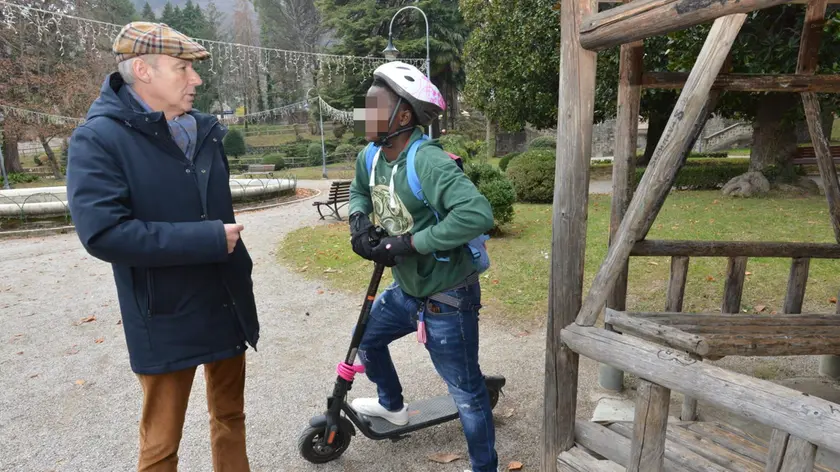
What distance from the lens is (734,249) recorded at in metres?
3.54

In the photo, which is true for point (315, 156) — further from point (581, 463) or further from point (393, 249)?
point (581, 463)

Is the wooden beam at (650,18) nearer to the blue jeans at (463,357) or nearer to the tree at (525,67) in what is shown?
the blue jeans at (463,357)

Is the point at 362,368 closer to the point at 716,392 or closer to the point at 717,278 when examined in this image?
the point at 716,392

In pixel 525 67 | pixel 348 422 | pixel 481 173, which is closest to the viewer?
pixel 348 422

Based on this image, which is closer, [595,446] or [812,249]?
[595,446]

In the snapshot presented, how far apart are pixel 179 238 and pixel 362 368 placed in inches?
51.5

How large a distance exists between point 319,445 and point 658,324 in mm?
1922

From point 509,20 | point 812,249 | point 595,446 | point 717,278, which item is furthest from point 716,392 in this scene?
point 509,20

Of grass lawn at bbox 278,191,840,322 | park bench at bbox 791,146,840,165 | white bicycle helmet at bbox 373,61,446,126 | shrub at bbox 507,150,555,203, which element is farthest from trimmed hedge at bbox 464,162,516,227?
park bench at bbox 791,146,840,165

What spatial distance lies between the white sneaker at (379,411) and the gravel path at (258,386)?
200mm

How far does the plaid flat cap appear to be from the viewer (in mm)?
1939

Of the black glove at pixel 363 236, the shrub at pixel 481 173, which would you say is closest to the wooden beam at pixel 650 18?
the black glove at pixel 363 236

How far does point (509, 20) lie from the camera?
13547 mm

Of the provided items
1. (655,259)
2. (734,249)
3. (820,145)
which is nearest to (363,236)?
(734,249)
